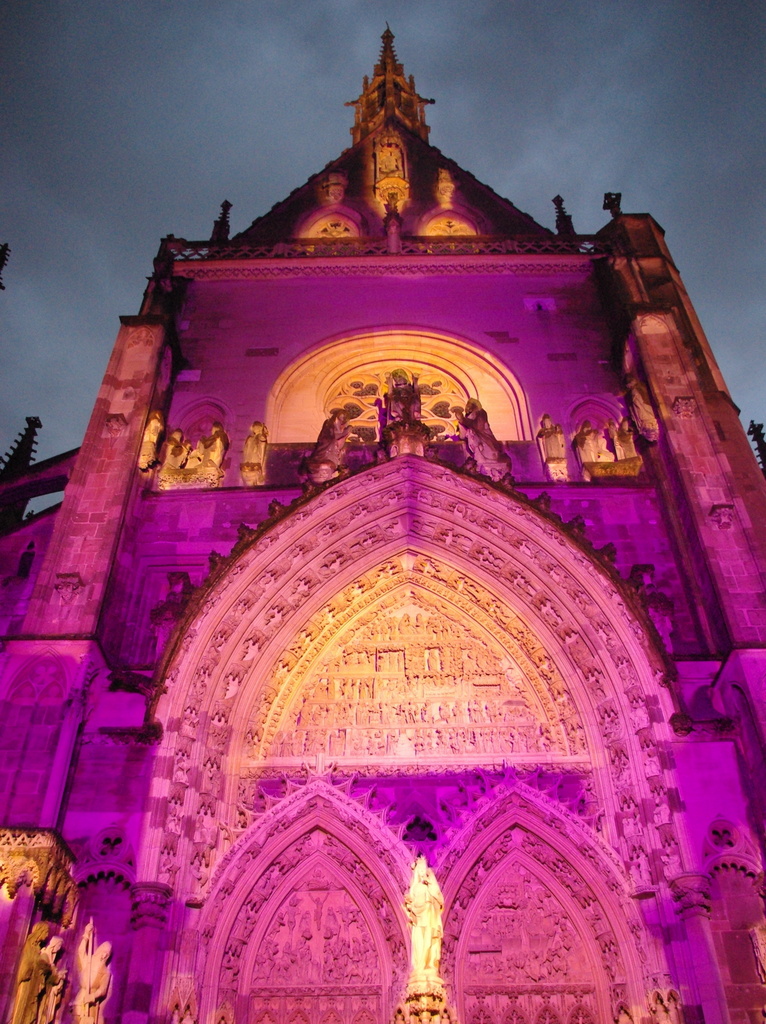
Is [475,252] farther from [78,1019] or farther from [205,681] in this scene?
[78,1019]

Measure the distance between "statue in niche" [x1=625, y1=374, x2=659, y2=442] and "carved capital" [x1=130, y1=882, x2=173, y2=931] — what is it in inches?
310

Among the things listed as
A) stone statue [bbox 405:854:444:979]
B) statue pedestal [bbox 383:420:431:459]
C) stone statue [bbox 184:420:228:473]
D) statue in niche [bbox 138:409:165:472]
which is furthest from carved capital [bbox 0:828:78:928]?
statue pedestal [bbox 383:420:431:459]

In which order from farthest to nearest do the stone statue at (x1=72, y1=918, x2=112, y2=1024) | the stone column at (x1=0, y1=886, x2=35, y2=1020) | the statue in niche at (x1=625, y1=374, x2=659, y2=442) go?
the statue in niche at (x1=625, y1=374, x2=659, y2=442), the stone statue at (x1=72, y1=918, x2=112, y2=1024), the stone column at (x1=0, y1=886, x2=35, y2=1020)

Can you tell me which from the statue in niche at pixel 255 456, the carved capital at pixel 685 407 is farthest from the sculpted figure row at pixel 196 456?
the carved capital at pixel 685 407

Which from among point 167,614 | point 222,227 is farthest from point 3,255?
point 167,614

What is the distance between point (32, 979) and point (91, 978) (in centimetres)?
55

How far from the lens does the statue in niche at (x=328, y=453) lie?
455 inches

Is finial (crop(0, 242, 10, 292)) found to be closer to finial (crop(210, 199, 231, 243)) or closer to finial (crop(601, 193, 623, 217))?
finial (crop(210, 199, 231, 243))

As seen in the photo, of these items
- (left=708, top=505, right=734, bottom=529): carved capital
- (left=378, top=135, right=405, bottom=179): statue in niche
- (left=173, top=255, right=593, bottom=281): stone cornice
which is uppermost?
(left=378, top=135, right=405, bottom=179): statue in niche

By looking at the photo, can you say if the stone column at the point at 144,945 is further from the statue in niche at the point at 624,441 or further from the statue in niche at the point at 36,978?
the statue in niche at the point at 624,441

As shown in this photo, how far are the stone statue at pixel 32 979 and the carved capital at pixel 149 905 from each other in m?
0.77

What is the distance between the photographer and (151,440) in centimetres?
1201

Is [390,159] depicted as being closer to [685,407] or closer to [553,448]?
[553,448]

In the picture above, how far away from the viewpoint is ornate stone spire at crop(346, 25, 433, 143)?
79.9ft
